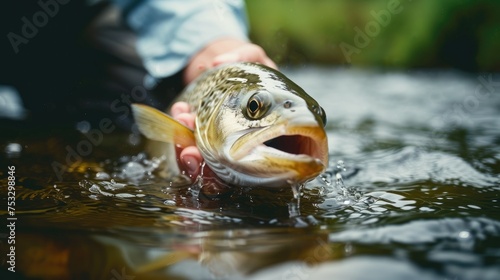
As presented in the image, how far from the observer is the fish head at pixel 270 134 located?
48.8 inches

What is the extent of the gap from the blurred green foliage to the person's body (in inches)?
194

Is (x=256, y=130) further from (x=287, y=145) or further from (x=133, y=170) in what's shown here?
(x=133, y=170)

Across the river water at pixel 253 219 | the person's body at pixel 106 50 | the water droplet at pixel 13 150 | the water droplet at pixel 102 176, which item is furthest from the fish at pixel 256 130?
the person's body at pixel 106 50

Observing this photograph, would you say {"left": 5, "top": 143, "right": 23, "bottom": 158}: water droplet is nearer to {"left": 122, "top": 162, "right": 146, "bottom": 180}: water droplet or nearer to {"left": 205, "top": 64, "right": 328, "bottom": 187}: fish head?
{"left": 122, "top": 162, "right": 146, "bottom": 180}: water droplet

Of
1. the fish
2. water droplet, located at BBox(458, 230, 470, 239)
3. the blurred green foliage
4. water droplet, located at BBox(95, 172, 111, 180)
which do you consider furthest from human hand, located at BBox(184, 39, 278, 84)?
the blurred green foliage

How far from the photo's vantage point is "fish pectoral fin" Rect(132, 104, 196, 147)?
171cm

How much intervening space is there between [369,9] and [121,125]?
860 cm

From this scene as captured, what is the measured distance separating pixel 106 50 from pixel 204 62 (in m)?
0.89

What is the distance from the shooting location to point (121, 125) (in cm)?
300

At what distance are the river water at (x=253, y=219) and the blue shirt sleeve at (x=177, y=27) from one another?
0.66 metres

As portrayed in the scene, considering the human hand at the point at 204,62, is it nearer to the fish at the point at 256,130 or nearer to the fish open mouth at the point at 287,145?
the fish at the point at 256,130

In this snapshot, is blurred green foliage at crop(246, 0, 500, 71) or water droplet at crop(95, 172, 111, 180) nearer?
water droplet at crop(95, 172, 111, 180)

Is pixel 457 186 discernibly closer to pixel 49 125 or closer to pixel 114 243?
pixel 114 243

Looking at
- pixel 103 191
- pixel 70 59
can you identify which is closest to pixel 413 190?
pixel 103 191
